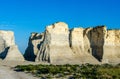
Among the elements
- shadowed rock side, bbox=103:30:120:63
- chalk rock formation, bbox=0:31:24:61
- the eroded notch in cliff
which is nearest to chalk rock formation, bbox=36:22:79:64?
chalk rock formation, bbox=0:31:24:61

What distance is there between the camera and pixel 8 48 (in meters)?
59.8

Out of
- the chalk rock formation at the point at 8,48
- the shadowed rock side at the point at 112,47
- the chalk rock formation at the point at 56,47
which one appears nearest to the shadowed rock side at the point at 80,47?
the chalk rock formation at the point at 56,47

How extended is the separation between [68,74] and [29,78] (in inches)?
177

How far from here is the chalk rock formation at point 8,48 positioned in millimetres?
56625

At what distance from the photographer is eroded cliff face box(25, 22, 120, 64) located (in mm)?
55781

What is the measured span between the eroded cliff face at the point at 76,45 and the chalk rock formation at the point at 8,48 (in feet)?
10.9

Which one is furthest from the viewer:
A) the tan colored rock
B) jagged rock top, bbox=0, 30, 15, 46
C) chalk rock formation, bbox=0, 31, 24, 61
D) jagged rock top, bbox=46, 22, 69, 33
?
jagged rock top, bbox=0, 30, 15, 46

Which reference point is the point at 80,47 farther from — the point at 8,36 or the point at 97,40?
the point at 8,36

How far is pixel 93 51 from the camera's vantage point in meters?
61.5

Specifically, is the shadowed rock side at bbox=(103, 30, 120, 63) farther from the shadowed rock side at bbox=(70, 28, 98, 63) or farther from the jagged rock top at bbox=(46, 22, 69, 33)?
the jagged rock top at bbox=(46, 22, 69, 33)

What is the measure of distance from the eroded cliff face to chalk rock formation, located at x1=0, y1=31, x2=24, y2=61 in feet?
10.9

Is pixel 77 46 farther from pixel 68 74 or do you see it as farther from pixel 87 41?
pixel 68 74

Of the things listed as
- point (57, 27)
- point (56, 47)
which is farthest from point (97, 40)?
point (56, 47)

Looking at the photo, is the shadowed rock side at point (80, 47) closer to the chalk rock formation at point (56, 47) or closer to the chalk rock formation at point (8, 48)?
the chalk rock formation at point (56, 47)
